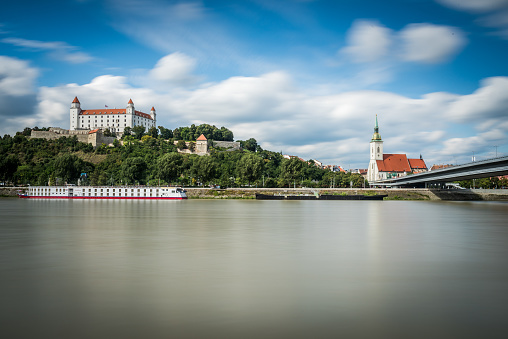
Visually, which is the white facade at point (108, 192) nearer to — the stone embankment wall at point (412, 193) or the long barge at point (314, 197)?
the stone embankment wall at point (412, 193)

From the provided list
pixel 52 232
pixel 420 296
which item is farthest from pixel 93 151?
pixel 420 296

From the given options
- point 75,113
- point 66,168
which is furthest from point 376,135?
point 75,113

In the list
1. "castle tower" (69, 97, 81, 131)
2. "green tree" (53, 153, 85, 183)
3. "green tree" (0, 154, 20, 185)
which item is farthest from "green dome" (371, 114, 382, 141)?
"castle tower" (69, 97, 81, 131)

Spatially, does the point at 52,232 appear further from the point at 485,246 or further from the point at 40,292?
the point at 485,246

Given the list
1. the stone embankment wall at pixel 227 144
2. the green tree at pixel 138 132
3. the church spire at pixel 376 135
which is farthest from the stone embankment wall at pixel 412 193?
the green tree at pixel 138 132

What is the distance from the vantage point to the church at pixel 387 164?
126188 millimetres

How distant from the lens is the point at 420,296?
7.80 meters

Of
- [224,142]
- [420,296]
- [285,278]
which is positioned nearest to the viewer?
[420,296]

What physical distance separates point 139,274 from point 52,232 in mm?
11250

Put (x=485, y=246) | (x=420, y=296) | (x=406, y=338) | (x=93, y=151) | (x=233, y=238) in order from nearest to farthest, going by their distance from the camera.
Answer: (x=406, y=338) < (x=420, y=296) < (x=485, y=246) < (x=233, y=238) < (x=93, y=151)

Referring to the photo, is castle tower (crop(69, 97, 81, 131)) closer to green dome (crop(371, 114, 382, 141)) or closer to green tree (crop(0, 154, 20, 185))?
green tree (crop(0, 154, 20, 185))

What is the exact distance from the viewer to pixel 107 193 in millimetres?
69250

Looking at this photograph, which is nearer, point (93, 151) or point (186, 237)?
point (186, 237)

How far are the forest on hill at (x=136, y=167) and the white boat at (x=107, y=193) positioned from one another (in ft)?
29.0
